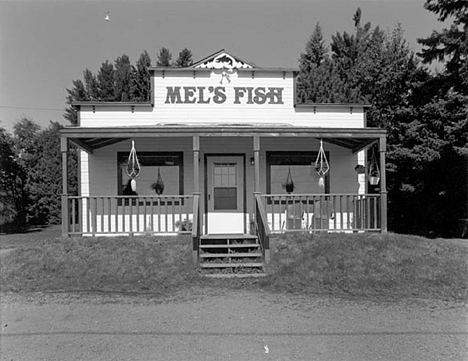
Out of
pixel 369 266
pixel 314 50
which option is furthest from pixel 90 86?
pixel 369 266

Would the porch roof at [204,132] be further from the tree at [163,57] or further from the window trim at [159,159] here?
the tree at [163,57]

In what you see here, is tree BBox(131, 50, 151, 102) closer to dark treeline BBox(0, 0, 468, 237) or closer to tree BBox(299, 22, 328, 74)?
dark treeline BBox(0, 0, 468, 237)

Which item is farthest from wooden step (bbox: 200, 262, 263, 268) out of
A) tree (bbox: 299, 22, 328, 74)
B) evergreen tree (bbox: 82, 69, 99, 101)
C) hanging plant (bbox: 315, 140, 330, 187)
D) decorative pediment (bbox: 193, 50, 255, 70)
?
tree (bbox: 299, 22, 328, 74)

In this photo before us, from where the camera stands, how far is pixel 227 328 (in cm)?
519

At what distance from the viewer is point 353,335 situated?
4953mm

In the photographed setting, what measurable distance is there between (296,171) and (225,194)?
2066mm

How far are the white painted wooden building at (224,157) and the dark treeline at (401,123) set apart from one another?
5.26m

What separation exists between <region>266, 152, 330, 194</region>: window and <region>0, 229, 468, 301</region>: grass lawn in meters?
2.40

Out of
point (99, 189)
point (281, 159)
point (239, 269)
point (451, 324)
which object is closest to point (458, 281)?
point (451, 324)

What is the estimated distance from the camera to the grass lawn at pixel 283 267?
23.3 ft

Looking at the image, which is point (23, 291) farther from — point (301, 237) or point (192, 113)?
point (192, 113)

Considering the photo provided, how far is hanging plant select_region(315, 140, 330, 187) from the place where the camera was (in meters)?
10.1

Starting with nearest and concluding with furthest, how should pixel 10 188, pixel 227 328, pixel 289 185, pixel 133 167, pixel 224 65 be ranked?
pixel 227 328, pixel 133 167, pixel 289 185, pixel 224 65, pixel 10 188

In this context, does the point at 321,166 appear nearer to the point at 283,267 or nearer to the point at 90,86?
the point at 283,267
